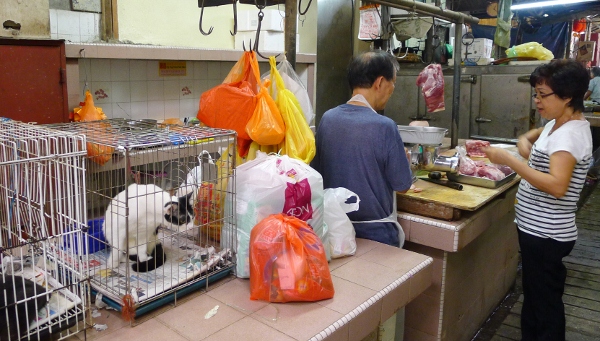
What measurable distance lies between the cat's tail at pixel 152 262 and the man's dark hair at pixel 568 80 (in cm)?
198

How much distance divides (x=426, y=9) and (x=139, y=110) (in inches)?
103

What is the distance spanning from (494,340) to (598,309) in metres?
1.00

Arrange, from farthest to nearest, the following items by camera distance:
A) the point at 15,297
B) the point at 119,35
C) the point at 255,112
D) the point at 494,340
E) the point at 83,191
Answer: the point at 119,35 < the point at 494,340 < the point at 255,112 < the point at 83,191 < the point at 15,297

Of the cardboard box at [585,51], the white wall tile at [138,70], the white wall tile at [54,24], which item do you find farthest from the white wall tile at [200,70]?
the cardboard box at [585,51]

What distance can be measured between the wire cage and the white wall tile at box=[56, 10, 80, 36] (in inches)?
120

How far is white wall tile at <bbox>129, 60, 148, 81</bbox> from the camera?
13.9 feet

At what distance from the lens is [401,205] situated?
2.64 meters

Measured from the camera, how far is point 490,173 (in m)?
2.90

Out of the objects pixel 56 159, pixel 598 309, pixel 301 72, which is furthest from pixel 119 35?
pixel 598 309

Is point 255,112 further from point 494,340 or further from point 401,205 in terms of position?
point 494,340

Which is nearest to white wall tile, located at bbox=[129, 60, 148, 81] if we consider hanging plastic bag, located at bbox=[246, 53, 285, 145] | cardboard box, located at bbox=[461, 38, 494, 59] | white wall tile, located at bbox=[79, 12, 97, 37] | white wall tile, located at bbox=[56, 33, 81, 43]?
white wall tile, located at bbox=[56, 33, 81, 43]

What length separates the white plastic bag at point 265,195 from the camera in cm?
180

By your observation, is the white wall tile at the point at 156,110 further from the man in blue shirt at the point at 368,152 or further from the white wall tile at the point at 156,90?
the man in blue shirt at the point at 368,152

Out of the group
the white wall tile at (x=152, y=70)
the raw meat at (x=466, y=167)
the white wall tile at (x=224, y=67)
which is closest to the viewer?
the raw meat at (x=466, y=167)
